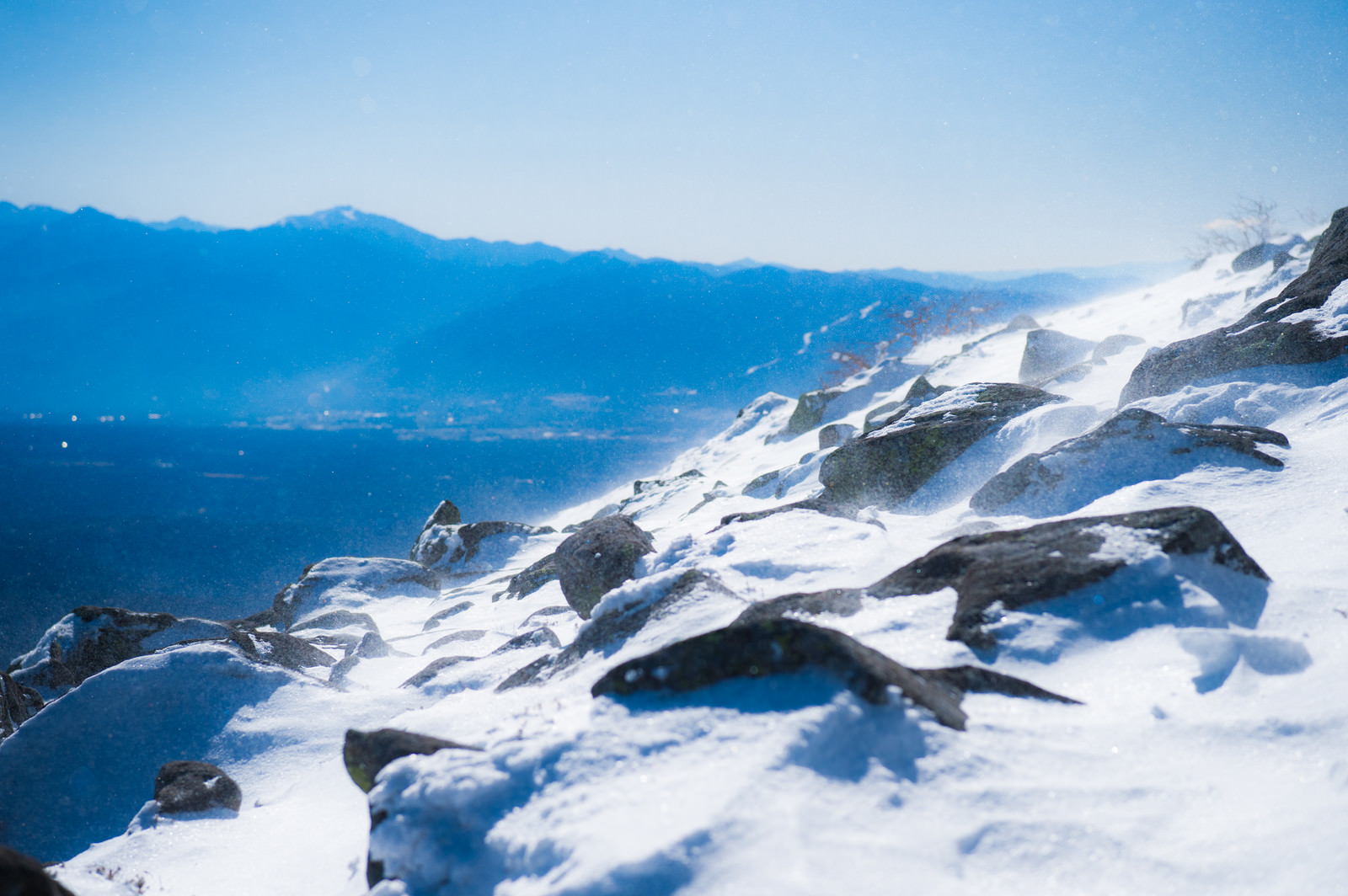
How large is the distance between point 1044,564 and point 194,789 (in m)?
7.87

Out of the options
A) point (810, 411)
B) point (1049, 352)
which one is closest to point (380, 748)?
point (1049, 352)

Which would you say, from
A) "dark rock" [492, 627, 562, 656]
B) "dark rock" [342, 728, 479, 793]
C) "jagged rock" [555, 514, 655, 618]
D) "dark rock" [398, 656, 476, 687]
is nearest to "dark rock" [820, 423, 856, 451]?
"jagged rock" [555, 514, 655, 618]

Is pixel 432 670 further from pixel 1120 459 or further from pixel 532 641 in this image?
pixel 1120 459

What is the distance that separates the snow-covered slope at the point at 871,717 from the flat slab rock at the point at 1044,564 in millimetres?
22

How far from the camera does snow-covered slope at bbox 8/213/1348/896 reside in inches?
103

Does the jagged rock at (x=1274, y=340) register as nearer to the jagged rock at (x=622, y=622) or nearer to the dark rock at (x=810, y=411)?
the jagged rock at (x=622, y=622)

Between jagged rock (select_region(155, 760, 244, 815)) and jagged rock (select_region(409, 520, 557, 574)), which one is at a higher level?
jagged rock (select_region(155, 760, 244, 815))

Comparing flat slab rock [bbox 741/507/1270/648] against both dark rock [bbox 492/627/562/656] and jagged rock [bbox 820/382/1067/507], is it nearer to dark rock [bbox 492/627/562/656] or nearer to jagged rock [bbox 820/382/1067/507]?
dark rock [bbox 492/627/562/656]

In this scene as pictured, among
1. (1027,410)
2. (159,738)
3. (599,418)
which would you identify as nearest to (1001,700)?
(1027,410)

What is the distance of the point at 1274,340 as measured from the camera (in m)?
9.00

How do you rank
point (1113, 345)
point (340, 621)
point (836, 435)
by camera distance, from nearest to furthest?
point (340, 621) → point (1113, 345) → point (836, 435)

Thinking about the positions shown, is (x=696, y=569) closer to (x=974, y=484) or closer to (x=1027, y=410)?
(x=974, y=484)

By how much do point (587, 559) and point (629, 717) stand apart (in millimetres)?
5159

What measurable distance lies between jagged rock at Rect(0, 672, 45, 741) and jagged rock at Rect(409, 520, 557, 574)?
9.69 m
